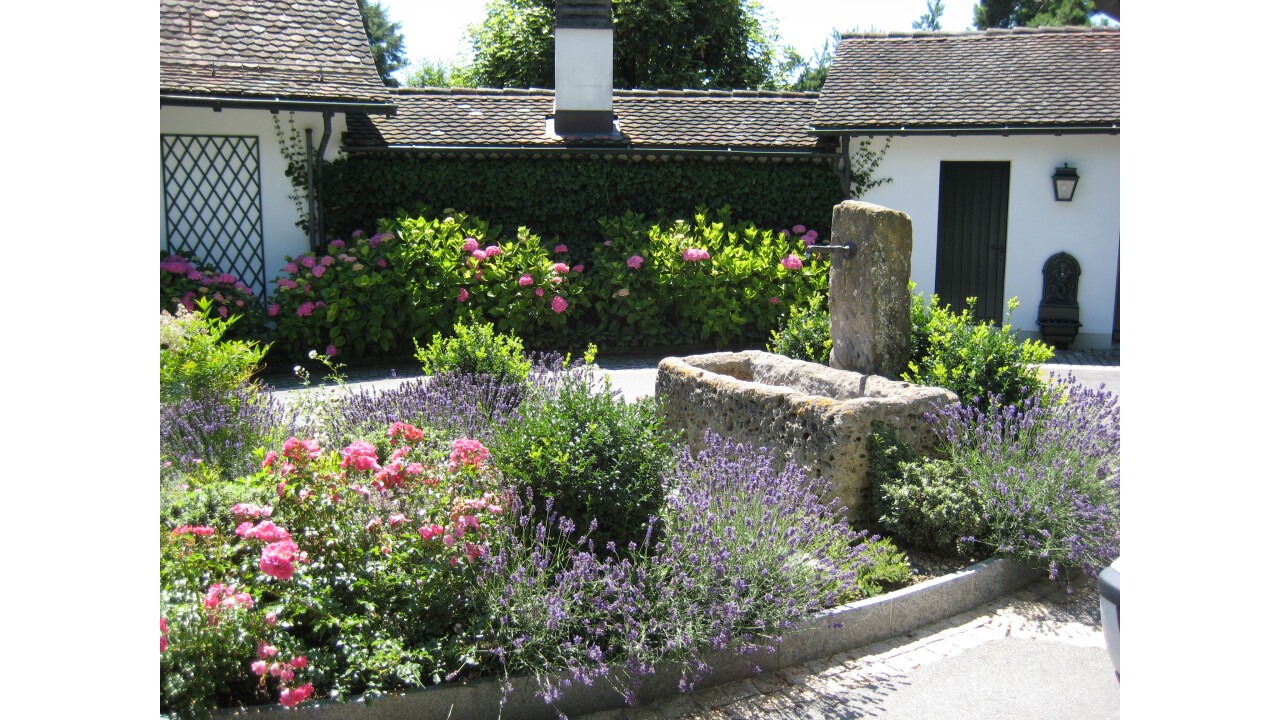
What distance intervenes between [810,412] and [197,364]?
3.74 meters

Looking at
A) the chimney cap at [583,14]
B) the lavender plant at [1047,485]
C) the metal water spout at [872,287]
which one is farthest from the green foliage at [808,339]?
the chimney cap at [583,14]

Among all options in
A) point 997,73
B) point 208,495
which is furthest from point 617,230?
point 208,495

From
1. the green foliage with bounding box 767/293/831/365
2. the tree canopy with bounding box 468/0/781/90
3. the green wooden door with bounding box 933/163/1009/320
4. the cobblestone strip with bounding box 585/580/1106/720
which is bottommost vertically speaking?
the cobblestone strip with bounding box 585/580/1106/720

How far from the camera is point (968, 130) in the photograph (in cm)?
1323

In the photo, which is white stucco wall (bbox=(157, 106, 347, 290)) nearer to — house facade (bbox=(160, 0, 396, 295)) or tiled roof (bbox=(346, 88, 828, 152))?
house facade (bbox=(160, 0, 396, 295))

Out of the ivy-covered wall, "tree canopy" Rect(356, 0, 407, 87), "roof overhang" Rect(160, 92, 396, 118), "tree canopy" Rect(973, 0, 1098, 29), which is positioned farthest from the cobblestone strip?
"tree canopy" Rect(356, 0, 407, 87)

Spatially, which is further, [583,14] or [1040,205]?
[583,14]

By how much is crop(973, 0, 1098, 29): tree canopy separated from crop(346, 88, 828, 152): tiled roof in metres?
14.0

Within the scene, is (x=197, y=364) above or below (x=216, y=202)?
below

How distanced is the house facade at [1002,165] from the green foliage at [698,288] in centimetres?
224

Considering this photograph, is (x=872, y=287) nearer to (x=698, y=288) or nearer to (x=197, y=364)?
(x=197, y=364)

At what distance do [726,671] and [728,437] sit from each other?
6.63ft

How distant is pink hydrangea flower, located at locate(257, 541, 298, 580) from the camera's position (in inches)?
148

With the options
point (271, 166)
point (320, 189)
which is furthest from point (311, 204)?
point (271, 166)
